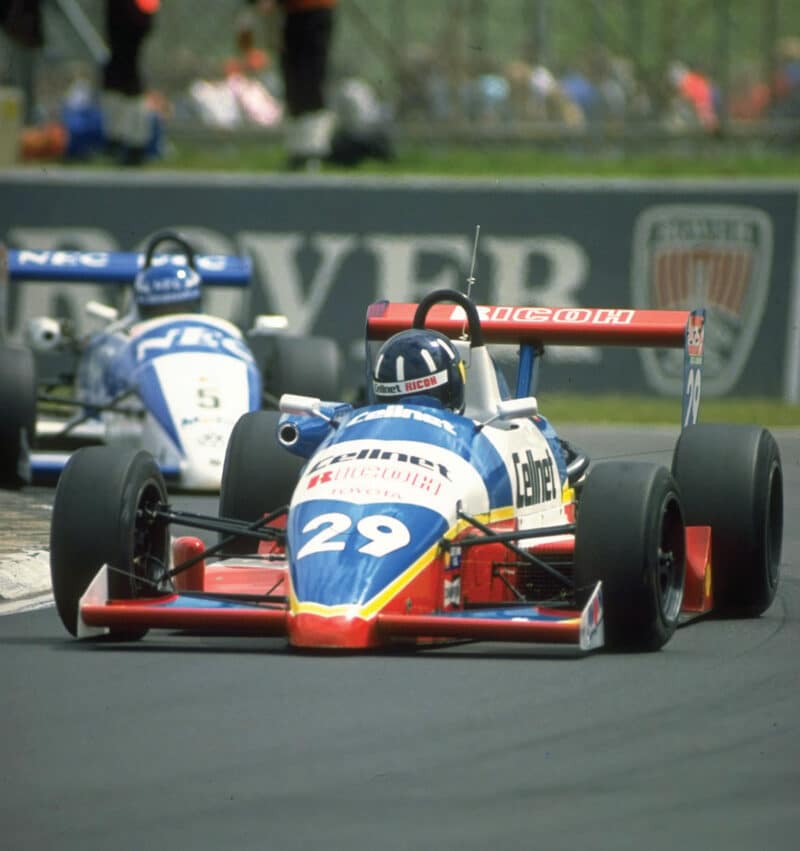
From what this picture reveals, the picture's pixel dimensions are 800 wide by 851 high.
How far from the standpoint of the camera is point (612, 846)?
5.50 meters

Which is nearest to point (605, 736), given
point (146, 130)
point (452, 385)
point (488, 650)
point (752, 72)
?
point (488, 650)

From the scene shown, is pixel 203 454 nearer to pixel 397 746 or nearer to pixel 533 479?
→ pixel 533 479

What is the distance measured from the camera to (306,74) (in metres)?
22.1

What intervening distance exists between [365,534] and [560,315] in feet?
8.40

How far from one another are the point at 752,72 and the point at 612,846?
21.5m

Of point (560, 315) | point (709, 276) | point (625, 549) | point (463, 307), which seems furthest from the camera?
point (709, 276)

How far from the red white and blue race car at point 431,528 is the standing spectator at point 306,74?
12.4 meters

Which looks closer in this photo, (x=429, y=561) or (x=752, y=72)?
(x=429, y=561)

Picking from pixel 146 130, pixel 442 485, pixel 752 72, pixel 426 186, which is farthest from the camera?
pixel 752 72

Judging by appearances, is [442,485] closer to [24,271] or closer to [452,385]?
[452,385]

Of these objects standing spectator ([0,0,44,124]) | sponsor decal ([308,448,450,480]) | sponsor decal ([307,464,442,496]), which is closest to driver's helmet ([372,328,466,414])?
sponsor decal ([308,448,450,480])

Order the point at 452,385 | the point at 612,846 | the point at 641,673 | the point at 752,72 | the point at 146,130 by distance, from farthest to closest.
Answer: the point at 752,72 → the point at 146,130 → the point at 452,385 → the point at 641,673 → the point at 612,846

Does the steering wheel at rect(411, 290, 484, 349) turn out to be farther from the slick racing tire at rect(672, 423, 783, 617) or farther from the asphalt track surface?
the asphalt track surface

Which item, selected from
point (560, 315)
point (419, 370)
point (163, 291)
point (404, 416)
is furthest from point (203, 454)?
point (404, 416)
